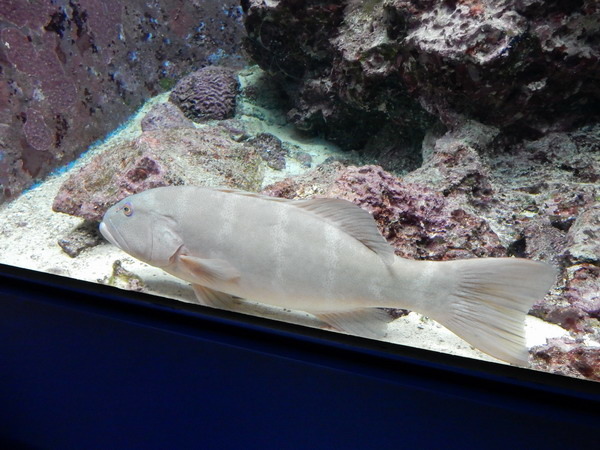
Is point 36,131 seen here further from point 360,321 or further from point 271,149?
point 360,321

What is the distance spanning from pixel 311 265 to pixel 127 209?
3.21 ft

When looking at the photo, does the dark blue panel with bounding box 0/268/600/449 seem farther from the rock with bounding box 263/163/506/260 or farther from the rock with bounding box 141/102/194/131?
the rock with bounding box 141/102/194/131

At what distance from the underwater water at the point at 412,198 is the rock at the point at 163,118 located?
1.2 inches

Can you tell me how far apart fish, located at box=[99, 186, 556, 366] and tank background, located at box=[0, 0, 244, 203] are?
99.1 inches

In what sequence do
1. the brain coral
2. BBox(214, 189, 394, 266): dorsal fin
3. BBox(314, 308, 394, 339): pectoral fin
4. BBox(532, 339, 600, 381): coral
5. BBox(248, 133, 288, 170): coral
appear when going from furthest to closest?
the brain coral, BBox(248, 133, 288, 170): coral, BBox(214, 189, 394, 266): dorsal fin, BBox(314, 308, 394, 339): pectoral fin, BBox(532, 339, 600, 381): coral

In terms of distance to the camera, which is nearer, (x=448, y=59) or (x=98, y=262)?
(x=98, y=262)

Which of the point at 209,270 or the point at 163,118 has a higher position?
the point at 163,118

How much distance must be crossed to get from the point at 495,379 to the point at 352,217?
91cm

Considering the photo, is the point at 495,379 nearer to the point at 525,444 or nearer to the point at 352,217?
the point at 525,444

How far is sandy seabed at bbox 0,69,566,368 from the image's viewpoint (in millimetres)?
1712

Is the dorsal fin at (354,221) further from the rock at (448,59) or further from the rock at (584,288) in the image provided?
the rock at (448,59)

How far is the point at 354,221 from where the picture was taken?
1.83m

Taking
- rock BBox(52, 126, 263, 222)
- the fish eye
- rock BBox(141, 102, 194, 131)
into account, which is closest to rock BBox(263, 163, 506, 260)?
rock BBox(52, 126, 263, 222)

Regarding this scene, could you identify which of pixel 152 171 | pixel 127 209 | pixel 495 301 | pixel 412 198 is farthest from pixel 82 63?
pixel 495 301
